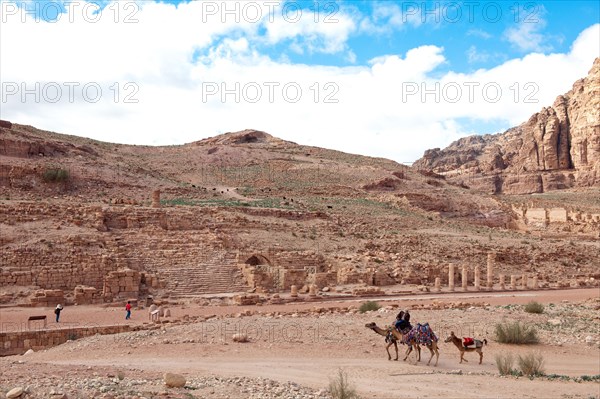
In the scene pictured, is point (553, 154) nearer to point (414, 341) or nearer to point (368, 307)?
point (368, 307)

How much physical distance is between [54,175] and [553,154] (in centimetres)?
6668

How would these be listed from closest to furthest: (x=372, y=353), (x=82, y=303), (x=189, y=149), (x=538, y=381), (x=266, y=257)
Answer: (x=538, y=381) → (x=372, y=353) → (x=82, y=303) → (x=266, y=257) → (x=189, y=149)

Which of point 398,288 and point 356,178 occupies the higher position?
point 356,178

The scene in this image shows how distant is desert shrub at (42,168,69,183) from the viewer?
39.3 m

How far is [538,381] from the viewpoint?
1102 cm

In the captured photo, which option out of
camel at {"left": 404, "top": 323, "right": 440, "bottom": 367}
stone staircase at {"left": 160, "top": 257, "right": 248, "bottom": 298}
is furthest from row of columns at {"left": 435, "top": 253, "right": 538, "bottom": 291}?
camel at {"left": 404, "top": 323, "right": 440, "bottom": 367}

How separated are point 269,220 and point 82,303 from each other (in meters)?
16.1

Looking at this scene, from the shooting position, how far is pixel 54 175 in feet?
130

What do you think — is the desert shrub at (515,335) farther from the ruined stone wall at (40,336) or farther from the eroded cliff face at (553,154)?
the eroded cliff face at (553,154)

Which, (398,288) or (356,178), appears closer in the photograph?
(398,288)

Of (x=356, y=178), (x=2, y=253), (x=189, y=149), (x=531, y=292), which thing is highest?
(x=189, y=149)

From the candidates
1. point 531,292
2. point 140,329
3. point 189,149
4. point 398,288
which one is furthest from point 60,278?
point 189,149

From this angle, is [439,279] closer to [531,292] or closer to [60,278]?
[531,292]

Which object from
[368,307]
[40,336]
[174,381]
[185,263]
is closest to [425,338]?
[174,381]
